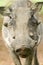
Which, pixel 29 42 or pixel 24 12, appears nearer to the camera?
pixel 29 42

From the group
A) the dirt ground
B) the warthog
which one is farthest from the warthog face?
the dirt ground

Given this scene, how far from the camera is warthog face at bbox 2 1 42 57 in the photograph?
3707 millimetres

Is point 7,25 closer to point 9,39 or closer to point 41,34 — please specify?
point 9,39

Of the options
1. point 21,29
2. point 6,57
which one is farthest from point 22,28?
point 6,57

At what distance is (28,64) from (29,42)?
2.84 ft

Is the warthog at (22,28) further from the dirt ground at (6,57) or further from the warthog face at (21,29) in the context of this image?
the dirt ground at (6,57)

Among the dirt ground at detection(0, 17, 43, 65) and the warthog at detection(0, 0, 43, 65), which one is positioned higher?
the warthog at detection(0, 0, 43, 65)

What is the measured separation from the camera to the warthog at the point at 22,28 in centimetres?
372

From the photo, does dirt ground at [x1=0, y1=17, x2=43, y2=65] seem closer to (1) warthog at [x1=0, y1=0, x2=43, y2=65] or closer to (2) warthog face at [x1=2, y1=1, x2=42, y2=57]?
(1) warthog at [x1=0, y1=0, x2=43, y2=65]

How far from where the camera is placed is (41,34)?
4.43m

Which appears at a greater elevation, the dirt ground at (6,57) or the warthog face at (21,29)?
the warthog face at (21,29)

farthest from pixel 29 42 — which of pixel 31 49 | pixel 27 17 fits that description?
pixel 27 17

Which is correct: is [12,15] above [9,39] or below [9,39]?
above

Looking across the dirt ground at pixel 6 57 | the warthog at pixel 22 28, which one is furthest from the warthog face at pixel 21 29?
the dirt ground at pixel 6 57
